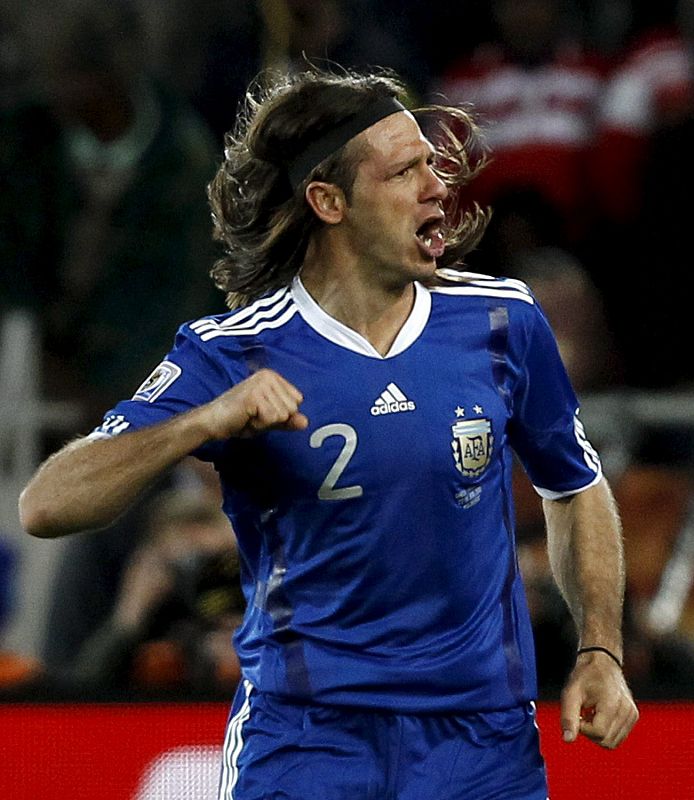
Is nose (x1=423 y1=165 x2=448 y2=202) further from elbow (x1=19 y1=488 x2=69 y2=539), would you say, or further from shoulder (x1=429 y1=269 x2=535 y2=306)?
elbow (x1=19 y1=488 x2=69 y2=539)

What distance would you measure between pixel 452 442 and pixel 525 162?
3.48 meters

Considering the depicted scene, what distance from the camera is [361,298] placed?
3.30 m

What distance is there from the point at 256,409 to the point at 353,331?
0.51 metres

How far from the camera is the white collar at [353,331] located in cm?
321

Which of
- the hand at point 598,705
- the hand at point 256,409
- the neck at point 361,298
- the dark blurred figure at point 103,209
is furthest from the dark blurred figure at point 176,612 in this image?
the hand at point 256,409

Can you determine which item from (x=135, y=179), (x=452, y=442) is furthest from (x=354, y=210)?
(x=135, y=179)

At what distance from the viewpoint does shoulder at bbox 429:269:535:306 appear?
3.33 metres

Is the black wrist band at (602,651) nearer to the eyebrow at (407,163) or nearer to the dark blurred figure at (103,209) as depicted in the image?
the eyebrow at (407,163)

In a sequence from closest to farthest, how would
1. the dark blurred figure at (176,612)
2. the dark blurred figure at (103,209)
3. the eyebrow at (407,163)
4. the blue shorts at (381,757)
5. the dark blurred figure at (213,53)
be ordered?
the blue shorts at (381,757), the eyebrow at (407,163), the dark blurred figure at (176,612), the dark blurred figure at (103,209), the dark blurred figure at (213,53)

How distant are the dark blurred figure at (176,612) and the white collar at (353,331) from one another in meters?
1.78

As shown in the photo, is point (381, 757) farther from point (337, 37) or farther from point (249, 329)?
point (337, 37)

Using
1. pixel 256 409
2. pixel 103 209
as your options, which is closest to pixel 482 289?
pixel 256 409

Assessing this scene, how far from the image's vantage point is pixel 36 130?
21.0 ft

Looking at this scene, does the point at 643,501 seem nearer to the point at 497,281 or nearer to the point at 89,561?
the point at 89,561
